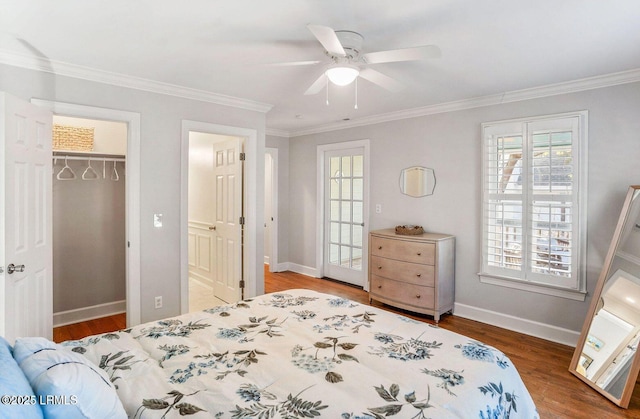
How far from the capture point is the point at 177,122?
11.3 ft

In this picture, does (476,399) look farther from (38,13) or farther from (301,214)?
(301,214)

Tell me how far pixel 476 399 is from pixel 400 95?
9.96 feet

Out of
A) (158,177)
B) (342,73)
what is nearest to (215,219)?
(158,177)

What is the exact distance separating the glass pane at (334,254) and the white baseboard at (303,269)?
0.33m

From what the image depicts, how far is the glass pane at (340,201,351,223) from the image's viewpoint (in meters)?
Answer: 5.22

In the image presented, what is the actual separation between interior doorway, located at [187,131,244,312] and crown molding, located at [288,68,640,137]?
71.0 inches

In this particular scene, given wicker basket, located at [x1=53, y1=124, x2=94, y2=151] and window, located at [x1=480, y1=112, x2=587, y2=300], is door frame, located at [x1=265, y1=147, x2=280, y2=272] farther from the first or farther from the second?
window, located at [x1=480, y1=112, x2=587, y2=300]

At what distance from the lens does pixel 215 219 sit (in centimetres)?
457

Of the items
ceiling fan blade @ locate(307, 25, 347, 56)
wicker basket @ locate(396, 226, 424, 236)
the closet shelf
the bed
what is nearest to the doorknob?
the bed

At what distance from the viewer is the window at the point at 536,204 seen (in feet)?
10.4

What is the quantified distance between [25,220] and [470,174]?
4011 mm

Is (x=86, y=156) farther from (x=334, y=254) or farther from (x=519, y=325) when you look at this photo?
(x=519, y=325)

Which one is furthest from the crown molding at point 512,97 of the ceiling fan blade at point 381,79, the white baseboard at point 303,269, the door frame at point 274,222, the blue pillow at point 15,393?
the blue pillow at point 15,393

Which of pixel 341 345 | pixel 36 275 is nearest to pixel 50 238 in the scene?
pixel 36 275
